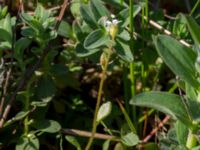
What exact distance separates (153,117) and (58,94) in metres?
0.36

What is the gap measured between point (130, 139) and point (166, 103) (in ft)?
0.86

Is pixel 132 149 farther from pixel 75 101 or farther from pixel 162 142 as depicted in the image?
pixel 75 101

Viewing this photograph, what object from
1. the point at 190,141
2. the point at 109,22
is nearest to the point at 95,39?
the point at 109,22

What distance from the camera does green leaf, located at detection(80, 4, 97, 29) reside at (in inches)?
63.2

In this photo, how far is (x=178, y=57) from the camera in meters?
1.34

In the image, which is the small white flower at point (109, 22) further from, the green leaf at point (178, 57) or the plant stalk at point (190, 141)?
the plant stalk at point (190, 141)

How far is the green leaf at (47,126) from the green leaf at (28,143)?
35mm

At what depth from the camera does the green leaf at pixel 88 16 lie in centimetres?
161

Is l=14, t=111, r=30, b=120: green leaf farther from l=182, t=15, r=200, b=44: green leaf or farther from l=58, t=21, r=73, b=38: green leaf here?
l=182, t=15, r=200, b=44: green leaf

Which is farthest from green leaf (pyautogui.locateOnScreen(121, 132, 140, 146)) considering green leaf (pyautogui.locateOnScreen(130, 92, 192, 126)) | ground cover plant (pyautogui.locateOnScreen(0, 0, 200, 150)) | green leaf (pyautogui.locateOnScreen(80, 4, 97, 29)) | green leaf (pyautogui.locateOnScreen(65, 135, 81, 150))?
green leaf (pyautogui.locateOnScreen(80, 4, 97, 29))

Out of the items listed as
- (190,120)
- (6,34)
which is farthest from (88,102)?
(190,120)

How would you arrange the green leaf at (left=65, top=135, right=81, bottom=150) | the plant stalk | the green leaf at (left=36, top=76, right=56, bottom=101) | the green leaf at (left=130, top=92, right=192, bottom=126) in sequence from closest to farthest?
the green leaf at (left=130, top=92, right=192, bottom=126), the plant stalk, the green leaf at (left=65, top=135, right=81, bottom=150), the green leaf at (left=36, top=76, right=56, bottom=101)

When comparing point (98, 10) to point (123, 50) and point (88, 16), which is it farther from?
point (123, 50)

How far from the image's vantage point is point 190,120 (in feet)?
4.34
